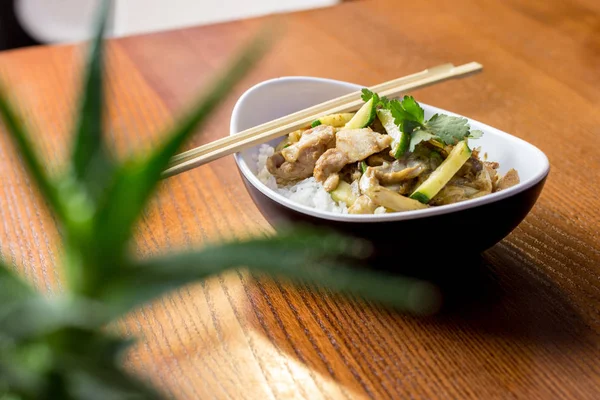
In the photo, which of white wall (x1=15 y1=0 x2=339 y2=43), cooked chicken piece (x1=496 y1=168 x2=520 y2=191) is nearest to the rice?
cooked chicken piece (x1=496 y1=168 x2=520 y2=191)

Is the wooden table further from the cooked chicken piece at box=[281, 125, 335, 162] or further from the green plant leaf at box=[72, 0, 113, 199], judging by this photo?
the green plant leaf at box=[72, 0, 113, 199]

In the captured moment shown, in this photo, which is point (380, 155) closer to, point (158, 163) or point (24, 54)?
point (158, 163)

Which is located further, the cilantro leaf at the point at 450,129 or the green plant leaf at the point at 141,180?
the cilantro leaf at the point at 450,129

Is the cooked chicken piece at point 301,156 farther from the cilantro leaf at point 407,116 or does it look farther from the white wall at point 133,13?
the white wall at point 133,13

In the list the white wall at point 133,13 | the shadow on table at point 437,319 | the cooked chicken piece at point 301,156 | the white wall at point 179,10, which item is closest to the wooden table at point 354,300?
the shadow on table at point 437,319

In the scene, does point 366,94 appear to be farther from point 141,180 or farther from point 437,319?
point 141,180

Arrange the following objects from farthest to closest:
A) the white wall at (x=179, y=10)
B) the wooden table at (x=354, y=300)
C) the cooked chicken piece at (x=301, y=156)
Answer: the white wall at (x=179, y=10)
the cooked chicken piece at (x=301, y=156)
the wooden table at (x=354, y=300)
